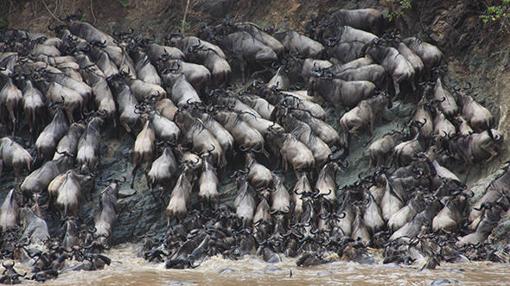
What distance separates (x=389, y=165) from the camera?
49.1ft

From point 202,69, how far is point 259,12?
10.6 ft

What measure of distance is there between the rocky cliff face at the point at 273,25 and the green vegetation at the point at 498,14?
0.27m

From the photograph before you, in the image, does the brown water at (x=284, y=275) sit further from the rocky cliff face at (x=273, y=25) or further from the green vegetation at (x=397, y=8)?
the green vegetation at (x=397, y=8)

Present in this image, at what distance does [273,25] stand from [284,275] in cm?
859

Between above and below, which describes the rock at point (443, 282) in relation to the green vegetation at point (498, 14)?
below

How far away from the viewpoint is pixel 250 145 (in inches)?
593

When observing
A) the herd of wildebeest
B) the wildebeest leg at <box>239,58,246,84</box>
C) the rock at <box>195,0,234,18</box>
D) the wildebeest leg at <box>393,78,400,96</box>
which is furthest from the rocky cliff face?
the wildebeest leg at <box>239,58,246,84</box>

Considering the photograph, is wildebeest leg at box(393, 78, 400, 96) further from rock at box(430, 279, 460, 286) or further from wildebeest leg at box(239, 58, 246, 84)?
rock at box(430, 279, 460, 286)

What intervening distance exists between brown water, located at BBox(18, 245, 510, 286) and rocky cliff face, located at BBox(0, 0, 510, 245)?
1.79 metres

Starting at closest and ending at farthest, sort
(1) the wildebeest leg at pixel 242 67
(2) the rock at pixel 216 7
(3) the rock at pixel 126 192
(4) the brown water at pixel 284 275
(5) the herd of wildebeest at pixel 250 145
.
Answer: (4) the brown water at pixel 284 275
(5) the herd of wildebeest at pixel 250 145
(3) the rock at pixel 126 192
(1) the wildebeest leg at pixel 242 67
(2) the rock at pixel 216 7

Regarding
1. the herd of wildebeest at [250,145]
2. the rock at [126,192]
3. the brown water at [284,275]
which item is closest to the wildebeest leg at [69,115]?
the herd of wildebeest at [250,145]

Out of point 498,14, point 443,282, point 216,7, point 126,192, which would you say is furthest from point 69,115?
point 443,282

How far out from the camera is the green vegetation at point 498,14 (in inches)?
631

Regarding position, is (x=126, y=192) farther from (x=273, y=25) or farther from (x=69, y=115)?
(x=273, y=25)
